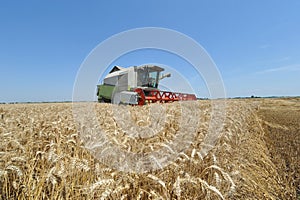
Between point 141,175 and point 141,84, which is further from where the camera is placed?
point 141,84

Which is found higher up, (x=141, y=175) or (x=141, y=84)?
(x=141, y=84)

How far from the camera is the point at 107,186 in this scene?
5.45ft

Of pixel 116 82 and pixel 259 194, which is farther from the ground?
pixel 116 82

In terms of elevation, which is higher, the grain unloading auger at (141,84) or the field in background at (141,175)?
the grain unloading auger at (141,84)

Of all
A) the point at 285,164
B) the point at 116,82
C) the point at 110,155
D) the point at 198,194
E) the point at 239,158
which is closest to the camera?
the point at 198,194

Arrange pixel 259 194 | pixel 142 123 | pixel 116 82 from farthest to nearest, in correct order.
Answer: pixel 116 82 → pixel 142 123 → pixel 259 194

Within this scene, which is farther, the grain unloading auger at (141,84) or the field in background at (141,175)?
the grain unloading auger at (141,84)

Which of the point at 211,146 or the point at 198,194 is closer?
the point at 198,194

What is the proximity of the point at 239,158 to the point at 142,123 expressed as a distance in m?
2.20

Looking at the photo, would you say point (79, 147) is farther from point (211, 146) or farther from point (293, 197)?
point (293, 197)

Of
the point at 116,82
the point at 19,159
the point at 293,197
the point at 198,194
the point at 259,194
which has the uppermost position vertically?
the point at 116,82

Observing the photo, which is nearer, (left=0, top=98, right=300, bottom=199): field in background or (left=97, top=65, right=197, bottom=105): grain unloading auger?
(left=0, top=98, right=300, bottom=199): field in background

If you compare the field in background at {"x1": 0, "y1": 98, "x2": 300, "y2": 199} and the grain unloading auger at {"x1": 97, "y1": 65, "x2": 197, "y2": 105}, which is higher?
the grain unloading auger at {"x1": 97, "y1": 65, "x2": 197, "y2": 105}

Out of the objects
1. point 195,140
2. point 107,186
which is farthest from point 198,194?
point 195,140
